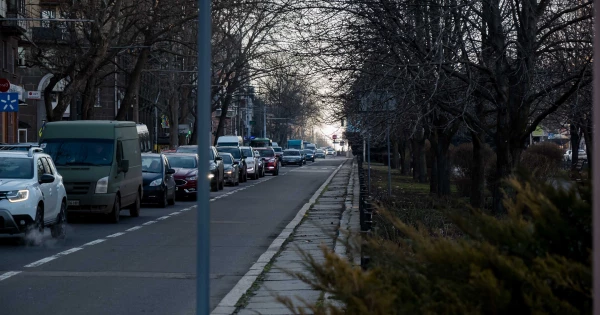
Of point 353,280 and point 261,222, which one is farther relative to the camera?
point 261,222

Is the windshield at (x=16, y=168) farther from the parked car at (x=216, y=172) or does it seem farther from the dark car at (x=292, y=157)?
the dark car at (x=292, y=157)

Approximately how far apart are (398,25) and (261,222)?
7.99 m

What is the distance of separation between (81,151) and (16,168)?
4.90 meters

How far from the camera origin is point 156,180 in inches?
1083

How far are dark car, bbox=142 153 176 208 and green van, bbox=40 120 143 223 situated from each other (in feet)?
12.3

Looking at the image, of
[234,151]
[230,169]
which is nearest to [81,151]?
[230,169]

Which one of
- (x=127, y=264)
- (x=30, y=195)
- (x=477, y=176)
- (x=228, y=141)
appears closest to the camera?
(x=127, y=264)

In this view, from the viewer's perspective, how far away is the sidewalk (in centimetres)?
935

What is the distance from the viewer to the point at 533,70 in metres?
16.0

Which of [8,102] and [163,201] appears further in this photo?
[8,102]

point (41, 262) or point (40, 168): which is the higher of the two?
point (40, 168)

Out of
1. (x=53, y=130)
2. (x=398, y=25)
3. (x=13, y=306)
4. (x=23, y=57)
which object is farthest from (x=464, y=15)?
(x=23, y=57)

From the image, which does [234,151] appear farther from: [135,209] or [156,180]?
[135,209]

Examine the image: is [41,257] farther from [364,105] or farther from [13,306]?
[364,105]
